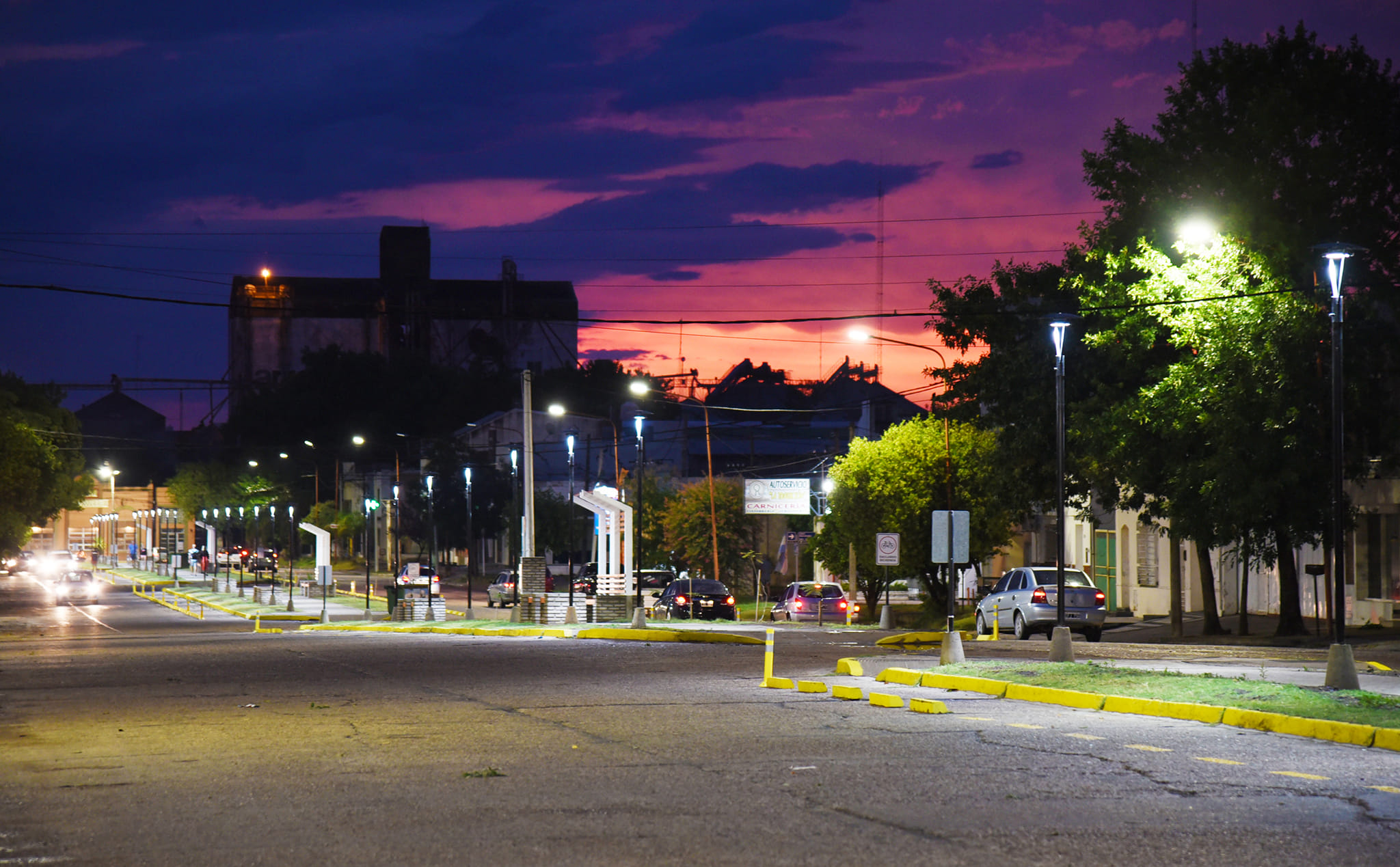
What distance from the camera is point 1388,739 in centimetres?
1304

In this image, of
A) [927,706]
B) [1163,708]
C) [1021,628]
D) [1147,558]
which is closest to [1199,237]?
[1021,628]

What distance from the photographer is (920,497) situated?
4878 centimetres

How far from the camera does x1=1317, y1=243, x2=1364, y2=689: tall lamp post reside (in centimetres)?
1748

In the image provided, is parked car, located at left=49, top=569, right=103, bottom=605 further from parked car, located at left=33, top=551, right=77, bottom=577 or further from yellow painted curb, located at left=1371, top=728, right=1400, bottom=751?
yellow painted curb, located at left=1371, top=728, right=1400, bottom=751

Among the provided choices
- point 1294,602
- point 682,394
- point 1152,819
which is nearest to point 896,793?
point 1152,819

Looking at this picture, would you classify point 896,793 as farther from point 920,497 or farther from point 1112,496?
point 920,497

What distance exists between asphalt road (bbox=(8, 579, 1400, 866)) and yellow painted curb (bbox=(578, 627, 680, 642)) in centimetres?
1271

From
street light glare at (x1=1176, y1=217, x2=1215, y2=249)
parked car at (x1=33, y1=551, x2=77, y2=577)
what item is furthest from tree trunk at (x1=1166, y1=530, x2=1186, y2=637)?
parked car at (x1=33, y1=551, x2=77, y2=577)

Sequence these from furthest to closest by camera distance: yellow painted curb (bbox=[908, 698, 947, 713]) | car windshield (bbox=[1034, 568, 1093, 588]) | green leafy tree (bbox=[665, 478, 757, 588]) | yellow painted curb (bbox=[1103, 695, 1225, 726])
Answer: green leafy tree (bbox=[665, 478, 757, 588]) < car windshield (bbox=[1034, 568, 1093, 588]) < yellow painted curb (bbox=[908, 698, 947, 713]) < yellow painted curb (bbox=[1103, 695, 1225, 726])

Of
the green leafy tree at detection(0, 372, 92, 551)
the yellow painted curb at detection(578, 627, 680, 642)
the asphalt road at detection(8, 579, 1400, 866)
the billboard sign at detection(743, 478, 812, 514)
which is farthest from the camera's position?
the green leafy tree at detection(0, 372, 92, 551)

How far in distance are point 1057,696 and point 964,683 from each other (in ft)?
6.49

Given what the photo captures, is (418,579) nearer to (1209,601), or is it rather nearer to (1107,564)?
(1107,564)

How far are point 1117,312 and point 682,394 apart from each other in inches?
3346

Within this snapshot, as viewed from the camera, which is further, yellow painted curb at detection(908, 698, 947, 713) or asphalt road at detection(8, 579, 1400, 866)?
yellow painted curb at detection(908, 698, 947, 713)
